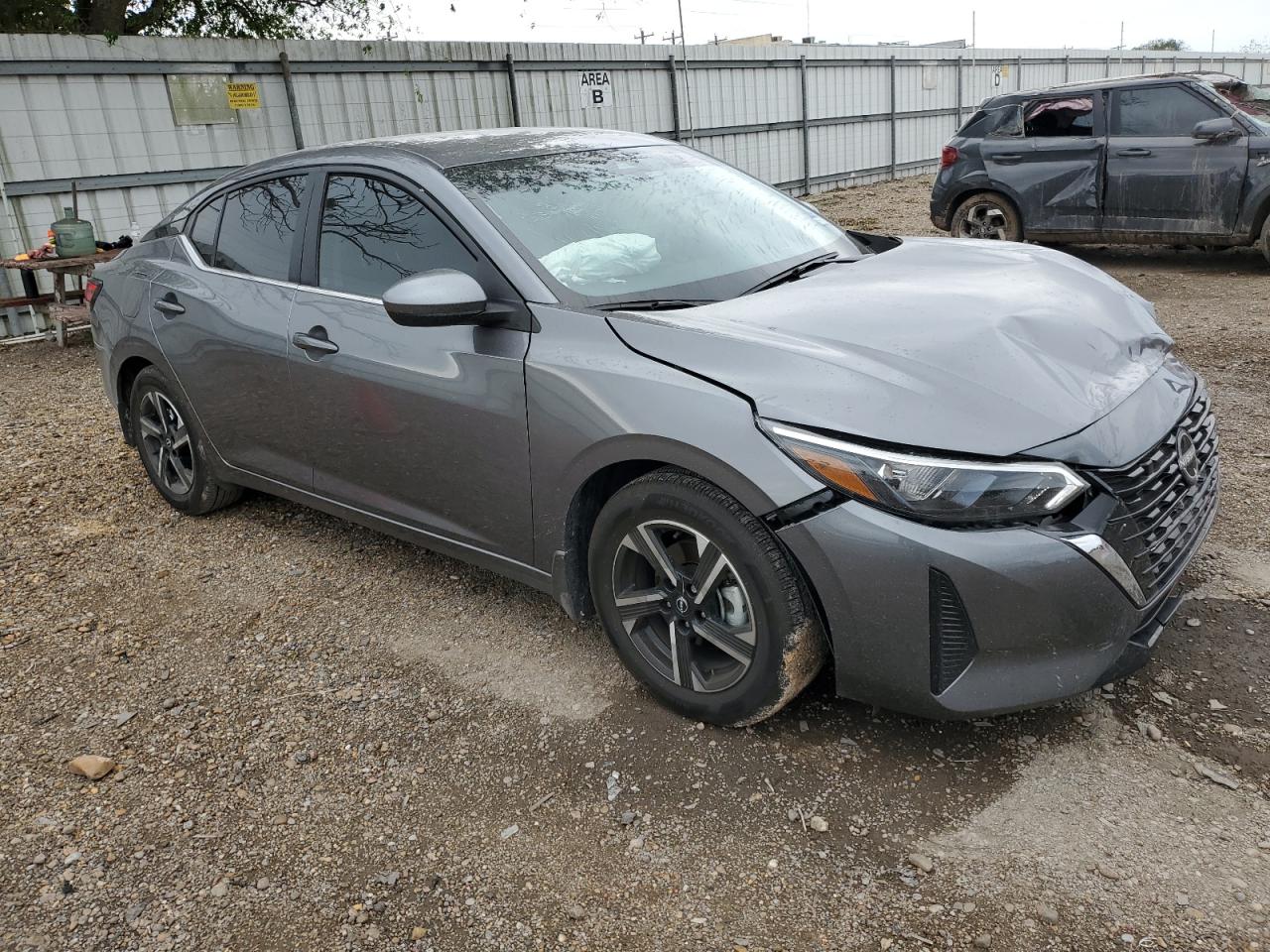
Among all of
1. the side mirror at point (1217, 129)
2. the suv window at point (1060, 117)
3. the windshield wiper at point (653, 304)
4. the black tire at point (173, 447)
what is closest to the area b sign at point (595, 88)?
the suv window at point (1060, 117)

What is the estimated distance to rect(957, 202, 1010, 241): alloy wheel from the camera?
9.94 meters

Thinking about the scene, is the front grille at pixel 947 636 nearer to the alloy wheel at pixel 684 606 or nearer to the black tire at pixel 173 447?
the alloy wheel at pixel 684 606

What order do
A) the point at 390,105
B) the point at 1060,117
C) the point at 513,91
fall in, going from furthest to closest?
the point at 513,91
the point at 390,105
the point at 1060,117

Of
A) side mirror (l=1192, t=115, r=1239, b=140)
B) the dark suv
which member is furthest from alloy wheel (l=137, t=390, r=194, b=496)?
side mirror (l=1192, t=115, r=1239, b=140)

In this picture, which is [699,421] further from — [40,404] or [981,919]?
[40,404]

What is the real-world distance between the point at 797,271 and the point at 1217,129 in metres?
7.07

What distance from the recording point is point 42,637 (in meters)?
3.83

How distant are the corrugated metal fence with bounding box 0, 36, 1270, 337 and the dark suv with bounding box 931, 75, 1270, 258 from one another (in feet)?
20.3

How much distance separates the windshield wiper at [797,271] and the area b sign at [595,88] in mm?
11373

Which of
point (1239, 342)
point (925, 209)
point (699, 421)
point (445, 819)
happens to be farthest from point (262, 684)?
point (925, 209)

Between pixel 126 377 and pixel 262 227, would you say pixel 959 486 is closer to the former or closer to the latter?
pixel 262 227

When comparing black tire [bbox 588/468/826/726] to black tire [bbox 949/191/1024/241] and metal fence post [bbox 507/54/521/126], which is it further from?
metal fence post [bbox 507/54/521/126]

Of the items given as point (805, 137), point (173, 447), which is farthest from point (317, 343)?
point (805, 137)

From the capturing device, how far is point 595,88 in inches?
558
